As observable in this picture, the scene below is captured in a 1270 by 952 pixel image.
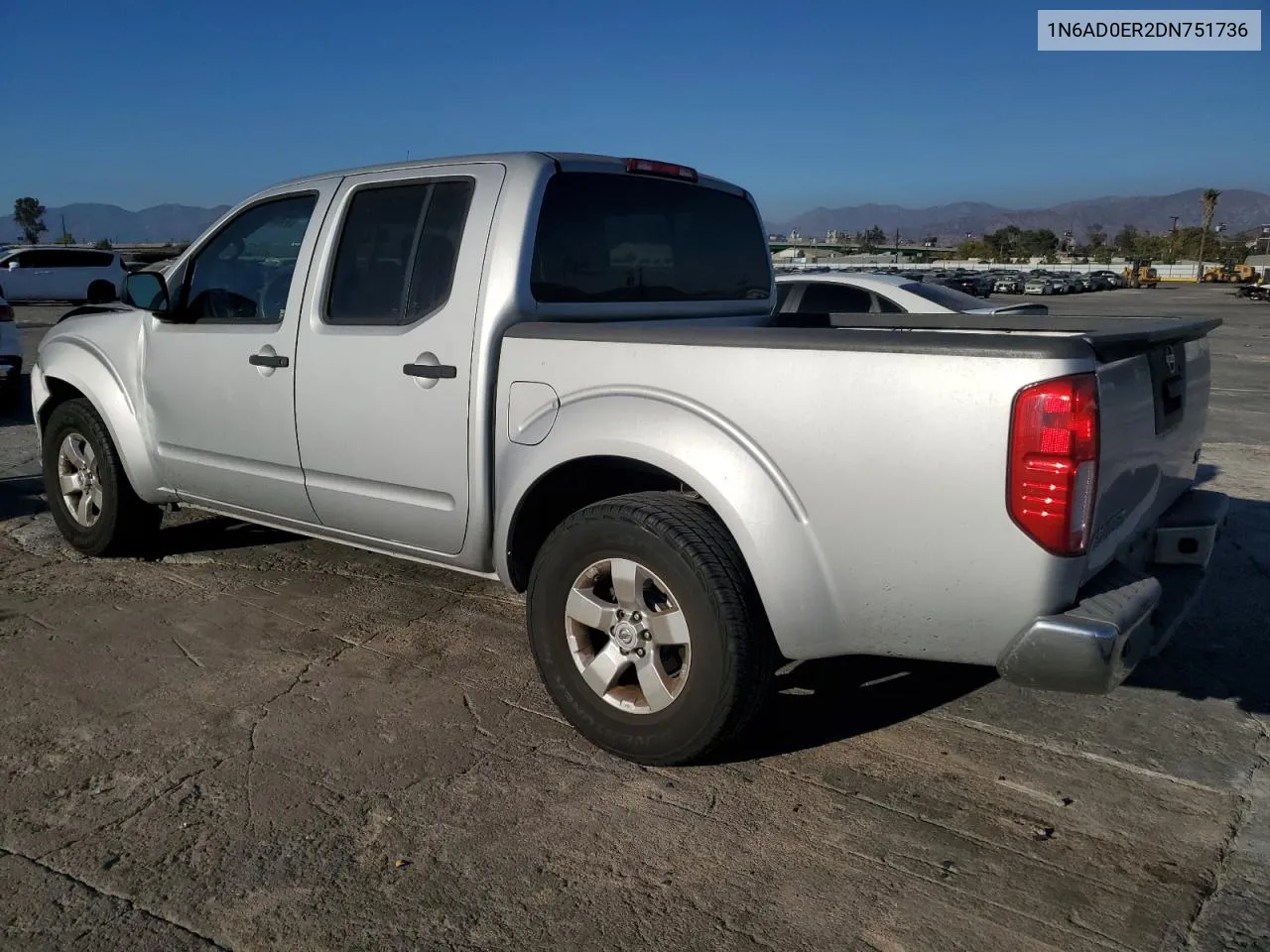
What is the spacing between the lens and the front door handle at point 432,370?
3818 mm

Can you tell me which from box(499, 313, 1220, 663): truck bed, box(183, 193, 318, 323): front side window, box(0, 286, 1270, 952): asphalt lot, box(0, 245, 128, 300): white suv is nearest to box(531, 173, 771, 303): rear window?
box(499, 313, 1220, 663): truck bed

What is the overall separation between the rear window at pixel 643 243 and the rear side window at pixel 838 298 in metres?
4.37

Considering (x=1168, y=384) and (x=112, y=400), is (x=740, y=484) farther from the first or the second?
(x=112, y=400)

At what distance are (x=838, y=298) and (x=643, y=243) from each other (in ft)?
17.5

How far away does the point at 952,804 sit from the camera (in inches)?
127

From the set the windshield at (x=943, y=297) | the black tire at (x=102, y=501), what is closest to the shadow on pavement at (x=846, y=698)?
the black tire at (x=102, y=501)

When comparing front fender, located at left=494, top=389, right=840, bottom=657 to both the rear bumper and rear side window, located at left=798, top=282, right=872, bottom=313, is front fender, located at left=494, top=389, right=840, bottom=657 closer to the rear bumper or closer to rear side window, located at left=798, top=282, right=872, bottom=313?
the rear bumper

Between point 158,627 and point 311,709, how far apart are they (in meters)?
1.19

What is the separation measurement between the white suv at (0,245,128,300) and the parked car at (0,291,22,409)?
1468cm

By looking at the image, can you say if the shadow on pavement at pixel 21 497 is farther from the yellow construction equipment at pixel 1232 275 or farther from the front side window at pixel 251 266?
the yellow construction equipment at pixel 1232 275

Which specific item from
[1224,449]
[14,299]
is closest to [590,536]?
[1224,449]

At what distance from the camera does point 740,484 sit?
3.12 meters

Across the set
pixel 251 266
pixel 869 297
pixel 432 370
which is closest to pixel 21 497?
pixel 251 266

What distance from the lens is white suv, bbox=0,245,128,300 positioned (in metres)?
24.7
